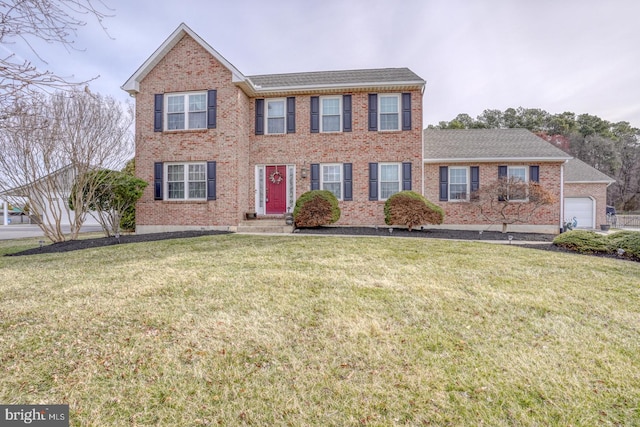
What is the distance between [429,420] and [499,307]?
8.58ft

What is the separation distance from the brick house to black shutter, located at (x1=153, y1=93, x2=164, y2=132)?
0.13 feet

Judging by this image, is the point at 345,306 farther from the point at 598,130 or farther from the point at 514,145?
the point at 598,130

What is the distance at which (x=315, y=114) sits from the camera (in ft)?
43.3

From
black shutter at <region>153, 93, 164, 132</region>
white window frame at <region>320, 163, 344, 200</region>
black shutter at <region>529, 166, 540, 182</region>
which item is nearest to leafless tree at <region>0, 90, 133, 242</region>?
black shutter at <region>153, 93, 164, 132</region>

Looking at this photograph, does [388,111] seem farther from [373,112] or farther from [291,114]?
[291,114]

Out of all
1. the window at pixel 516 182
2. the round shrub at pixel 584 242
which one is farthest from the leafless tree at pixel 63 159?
the window at pixel 516 182

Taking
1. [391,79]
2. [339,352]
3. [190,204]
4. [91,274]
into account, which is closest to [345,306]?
[339,352]

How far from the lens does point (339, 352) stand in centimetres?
299

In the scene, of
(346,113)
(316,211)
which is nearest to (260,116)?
(346,113)

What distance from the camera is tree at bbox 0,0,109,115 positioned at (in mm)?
2627

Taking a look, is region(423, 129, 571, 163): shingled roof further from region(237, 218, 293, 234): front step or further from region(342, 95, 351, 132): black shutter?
region(237, 218, 293, 234): front step

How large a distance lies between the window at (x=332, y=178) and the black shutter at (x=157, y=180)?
21.7ft

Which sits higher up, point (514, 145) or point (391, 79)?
point (391, 79)

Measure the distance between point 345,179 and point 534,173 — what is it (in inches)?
335
